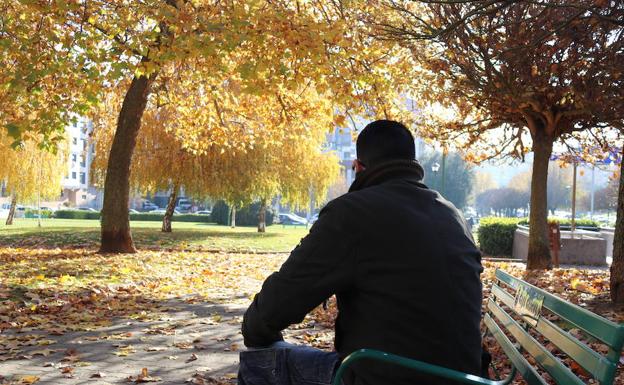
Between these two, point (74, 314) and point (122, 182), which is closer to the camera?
point (74, 314)

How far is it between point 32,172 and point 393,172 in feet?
122

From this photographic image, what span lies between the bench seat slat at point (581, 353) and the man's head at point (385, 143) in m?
0.91

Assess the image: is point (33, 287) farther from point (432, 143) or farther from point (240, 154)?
point (240, 154)

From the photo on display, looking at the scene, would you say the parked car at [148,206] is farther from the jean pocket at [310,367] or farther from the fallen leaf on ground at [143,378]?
the jean pocket at [310,367]

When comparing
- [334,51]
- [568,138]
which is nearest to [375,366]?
[334,51]

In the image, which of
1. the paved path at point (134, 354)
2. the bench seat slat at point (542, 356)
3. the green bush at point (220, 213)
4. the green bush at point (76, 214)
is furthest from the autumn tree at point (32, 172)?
the bench seat slat at point (542, 356)

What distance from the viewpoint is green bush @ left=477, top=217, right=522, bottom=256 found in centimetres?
2527

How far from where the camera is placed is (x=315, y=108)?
18125mm

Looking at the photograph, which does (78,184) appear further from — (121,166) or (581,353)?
(581,353)

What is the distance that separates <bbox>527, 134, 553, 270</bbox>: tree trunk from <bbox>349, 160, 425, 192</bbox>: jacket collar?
539 inches

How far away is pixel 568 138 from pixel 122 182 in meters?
11.0

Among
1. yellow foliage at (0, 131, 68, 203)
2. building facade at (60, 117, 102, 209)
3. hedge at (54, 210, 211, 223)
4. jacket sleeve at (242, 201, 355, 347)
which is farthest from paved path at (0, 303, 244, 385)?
building facade at (60, 117, 102, 209)

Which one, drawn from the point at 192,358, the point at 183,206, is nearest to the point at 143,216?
the point at 183,206

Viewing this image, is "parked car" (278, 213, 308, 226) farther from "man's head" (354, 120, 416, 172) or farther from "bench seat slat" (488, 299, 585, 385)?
"man's head" (354, 120, 416, 172)
